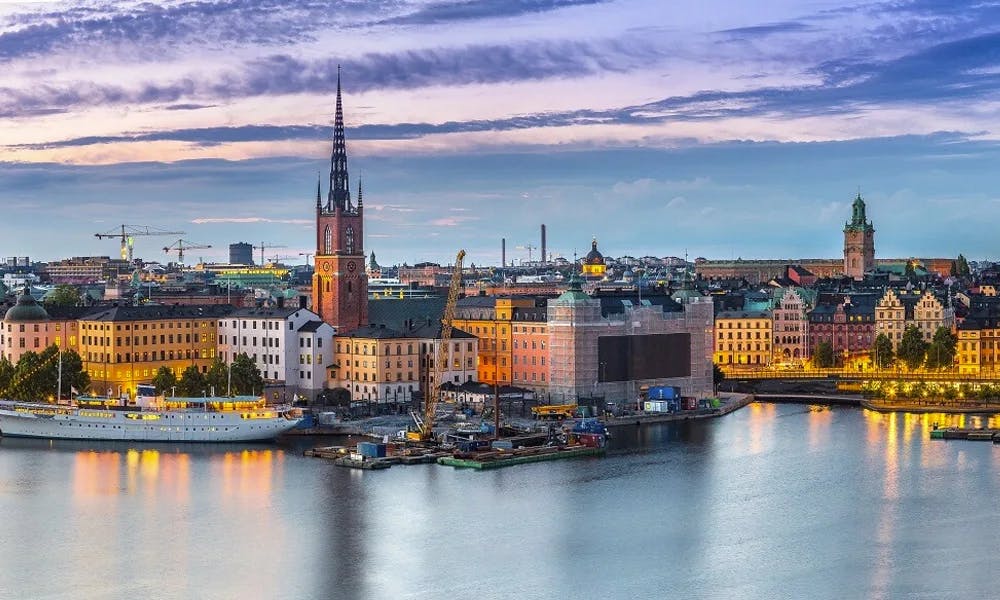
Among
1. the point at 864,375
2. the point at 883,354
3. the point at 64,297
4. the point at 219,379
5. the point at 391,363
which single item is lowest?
the point at 864,375

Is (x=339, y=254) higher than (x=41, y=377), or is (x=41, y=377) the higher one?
(x=339, y=254)

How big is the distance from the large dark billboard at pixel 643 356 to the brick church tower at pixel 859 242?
200ft

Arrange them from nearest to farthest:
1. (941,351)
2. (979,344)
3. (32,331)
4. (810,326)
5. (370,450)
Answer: (370,450), (32,331), (941,351), (979,344), (810,326)

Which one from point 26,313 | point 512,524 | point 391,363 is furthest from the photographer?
point 26,313

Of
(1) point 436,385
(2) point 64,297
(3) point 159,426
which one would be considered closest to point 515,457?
(1) point 436,385

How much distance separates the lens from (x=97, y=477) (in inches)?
1596

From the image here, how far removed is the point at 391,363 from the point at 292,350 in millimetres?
3295

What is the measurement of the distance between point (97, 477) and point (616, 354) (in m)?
19.8

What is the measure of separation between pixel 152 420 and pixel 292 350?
334 inches

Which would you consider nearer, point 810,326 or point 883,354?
point 883,354

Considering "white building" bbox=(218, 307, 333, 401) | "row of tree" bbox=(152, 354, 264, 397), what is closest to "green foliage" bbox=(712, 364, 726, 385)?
"white building" bbox=(218, 307, 333, 401)

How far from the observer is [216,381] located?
5116 cm

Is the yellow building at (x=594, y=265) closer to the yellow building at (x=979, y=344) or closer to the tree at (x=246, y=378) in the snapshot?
the yellow building at (x=979, y=344)

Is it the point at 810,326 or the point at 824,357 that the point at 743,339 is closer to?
the point at 810,326
